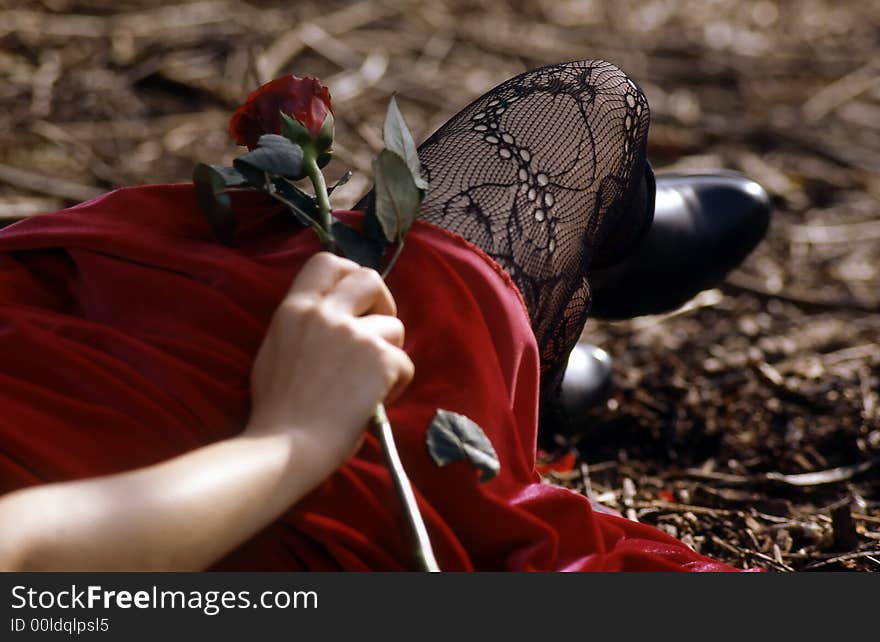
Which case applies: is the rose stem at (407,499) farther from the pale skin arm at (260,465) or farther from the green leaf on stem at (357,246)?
the green leaf on stem at (357,246)

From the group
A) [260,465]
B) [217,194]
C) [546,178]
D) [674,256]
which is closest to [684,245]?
[674,256]

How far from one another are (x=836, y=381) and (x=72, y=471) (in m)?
1.42

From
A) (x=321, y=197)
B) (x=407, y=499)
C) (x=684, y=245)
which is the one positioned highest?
(x=321, y=197)

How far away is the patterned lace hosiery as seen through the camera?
1073 millimetres

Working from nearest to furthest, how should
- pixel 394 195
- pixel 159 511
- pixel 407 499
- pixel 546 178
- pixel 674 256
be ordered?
pixel 159 511
pixel 407 499
pixel 394 195
pixel 546 178
pixel 674 256

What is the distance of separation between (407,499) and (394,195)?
288 mm

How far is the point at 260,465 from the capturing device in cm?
70

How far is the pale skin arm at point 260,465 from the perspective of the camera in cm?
64

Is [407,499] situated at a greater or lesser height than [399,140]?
lesser

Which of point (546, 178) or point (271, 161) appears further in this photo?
point (546, 178)

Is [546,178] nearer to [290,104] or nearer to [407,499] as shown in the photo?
[290,104]

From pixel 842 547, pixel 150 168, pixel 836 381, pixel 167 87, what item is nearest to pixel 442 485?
pixel 842 547

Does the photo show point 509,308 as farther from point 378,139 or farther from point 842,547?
point 378,139

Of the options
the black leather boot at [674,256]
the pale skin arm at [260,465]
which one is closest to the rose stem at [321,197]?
the pale skin arm at [260,465]
